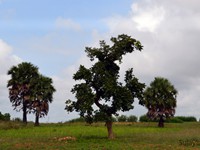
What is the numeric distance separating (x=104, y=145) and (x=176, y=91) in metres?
46.0

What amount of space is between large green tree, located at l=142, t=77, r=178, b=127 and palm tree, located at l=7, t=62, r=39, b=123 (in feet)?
74.1

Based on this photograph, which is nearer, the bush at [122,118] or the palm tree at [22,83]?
the palm tree at [22,83]

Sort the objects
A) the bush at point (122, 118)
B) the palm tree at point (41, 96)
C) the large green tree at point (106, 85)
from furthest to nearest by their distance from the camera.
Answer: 1. the bush at point (122, 118)
2. the palm tree at point (41, 96)
3. the large green tree at point (106, 85)

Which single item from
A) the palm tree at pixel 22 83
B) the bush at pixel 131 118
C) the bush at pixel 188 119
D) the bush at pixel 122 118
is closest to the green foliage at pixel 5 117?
the palm tree at pixel 22 83

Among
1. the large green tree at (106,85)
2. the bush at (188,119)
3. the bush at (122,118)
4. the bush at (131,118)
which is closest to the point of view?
the large green tree at (106,85)

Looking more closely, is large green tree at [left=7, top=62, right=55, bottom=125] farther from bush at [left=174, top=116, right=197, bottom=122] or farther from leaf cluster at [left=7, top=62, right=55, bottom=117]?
bush at [left=174, top=116, right=197, bottom=122]

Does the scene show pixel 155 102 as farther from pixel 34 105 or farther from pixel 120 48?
pixel 120 48

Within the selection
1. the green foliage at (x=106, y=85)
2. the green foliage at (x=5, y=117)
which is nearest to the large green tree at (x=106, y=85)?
the green foliage at (x=106, y=85)

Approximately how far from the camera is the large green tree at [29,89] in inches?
2931

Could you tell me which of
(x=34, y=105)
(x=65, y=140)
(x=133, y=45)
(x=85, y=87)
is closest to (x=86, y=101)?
(x=85, y=87)

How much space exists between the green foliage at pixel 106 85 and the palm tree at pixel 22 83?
122 feet

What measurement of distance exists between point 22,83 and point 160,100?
27042 mm

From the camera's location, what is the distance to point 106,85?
37.7m

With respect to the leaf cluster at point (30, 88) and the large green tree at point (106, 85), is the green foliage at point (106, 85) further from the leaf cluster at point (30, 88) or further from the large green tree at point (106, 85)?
the leaf cluster at point (30, 88)
